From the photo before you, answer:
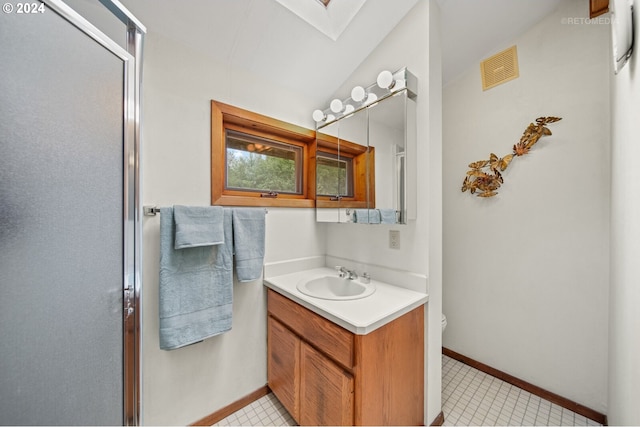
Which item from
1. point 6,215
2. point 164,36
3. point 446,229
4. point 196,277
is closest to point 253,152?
point 164,36

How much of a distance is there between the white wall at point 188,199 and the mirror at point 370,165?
41 centimetres

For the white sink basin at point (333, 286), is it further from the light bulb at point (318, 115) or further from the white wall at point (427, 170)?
the light bulb at point (318, 115)

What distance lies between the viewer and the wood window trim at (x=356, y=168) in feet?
4.99

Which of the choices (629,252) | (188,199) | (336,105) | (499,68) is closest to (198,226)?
(188,199)

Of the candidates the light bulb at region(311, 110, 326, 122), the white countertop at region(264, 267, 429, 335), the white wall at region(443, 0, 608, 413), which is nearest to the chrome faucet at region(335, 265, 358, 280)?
the white countertop at region(264, 267, 429, 335)

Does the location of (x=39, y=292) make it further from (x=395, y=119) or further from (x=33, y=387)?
(x=395, y=119)

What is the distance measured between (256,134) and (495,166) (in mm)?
1685

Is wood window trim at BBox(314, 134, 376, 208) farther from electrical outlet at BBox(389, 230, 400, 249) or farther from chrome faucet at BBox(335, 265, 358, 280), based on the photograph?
chrome faucet at BBox(335, 265, 358, 280)

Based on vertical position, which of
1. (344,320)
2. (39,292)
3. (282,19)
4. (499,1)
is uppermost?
(499,1)

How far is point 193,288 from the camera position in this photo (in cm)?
122

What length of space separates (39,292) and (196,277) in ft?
2.22

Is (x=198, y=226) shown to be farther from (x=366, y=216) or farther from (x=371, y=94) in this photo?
(x=371, y=94)

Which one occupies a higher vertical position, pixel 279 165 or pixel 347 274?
pixel 279 165

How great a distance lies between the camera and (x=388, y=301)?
3.84ft
